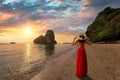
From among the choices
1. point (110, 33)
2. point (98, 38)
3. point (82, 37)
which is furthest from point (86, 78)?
point (98, 38)

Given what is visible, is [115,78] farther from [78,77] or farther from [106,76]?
[78,77]

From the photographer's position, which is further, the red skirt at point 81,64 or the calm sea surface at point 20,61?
the calm sea surface at point 20,61

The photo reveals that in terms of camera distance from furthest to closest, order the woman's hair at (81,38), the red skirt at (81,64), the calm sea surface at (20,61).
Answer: the calm sea surface at (20,61), the woman's hair at (81,38), the red skirt at (81,64)

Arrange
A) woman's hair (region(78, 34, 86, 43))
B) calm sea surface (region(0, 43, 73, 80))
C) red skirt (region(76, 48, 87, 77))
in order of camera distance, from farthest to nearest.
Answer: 1. calm sea surface (region(0, 43, 73, 80))
2. woman's hair (region(78, 34, 86, 43))
3. red skirt (region(76, 48, 87, 77))

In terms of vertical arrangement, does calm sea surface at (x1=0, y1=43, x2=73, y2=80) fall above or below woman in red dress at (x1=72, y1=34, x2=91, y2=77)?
below

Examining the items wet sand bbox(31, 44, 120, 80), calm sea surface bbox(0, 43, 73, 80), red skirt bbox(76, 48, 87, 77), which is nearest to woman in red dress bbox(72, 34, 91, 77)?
red skirt bbox(76, 48, 87, 77)

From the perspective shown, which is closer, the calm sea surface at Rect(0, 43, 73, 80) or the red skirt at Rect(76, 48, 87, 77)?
the red skirt at Rect(76, 48, 87, 77)

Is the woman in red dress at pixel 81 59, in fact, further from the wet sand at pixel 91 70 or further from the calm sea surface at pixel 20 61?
the calm sea surface at pixel 20 61

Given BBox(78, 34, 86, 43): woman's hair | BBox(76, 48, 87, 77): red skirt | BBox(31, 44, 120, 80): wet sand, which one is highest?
BBox(78, 34, 86, 43): woman's hair

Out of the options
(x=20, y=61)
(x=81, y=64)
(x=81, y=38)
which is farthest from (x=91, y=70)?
(x=20, y=61)

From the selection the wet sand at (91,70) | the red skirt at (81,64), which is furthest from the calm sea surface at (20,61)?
the red skirt at (81,64)

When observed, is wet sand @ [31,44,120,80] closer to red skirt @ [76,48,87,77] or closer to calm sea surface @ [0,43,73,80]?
red skirt @ [76,48,87,77]

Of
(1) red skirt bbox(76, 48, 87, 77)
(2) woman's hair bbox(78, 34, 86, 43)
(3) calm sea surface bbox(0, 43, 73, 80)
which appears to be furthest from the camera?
(3) calm sea surface bbox(0, 43, 73, 80)

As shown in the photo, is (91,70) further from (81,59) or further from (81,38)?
(81,38)
